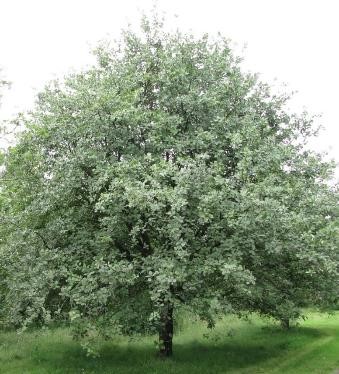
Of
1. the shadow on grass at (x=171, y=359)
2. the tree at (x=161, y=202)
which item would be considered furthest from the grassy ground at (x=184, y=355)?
the tree at (x=161, y=202)

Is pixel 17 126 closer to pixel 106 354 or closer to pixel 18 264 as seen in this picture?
pixel 18 264

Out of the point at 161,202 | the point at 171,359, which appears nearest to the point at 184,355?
the point at 171,359

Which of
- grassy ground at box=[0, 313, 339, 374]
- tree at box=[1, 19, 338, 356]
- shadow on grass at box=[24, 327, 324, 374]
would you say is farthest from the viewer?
grassy ground at box=[0, 313, 339, 374]

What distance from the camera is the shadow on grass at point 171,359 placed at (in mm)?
20906

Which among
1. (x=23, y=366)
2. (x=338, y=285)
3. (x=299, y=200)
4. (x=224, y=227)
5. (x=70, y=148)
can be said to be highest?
(x=70, y=148)

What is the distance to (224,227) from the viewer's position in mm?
17922

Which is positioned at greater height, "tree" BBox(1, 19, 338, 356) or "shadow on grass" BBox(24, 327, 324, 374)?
"tree" BBox(1, 19, 338, 356)

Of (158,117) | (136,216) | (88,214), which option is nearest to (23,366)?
(88,214)

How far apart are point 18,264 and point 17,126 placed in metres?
7.93

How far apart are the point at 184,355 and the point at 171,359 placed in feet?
5.80

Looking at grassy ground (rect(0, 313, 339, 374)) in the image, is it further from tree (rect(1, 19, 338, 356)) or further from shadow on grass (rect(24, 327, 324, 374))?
tree (rect(1, 19, 338, 356))

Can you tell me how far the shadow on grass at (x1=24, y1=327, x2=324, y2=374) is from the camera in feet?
68.6

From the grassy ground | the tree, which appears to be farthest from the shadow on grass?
the tree

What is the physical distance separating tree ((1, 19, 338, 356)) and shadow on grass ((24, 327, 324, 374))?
6.23 ft
